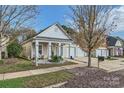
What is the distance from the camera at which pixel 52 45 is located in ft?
99.2

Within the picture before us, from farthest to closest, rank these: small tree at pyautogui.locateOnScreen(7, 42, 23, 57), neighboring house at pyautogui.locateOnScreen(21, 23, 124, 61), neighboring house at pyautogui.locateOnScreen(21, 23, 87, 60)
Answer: small tree at pyautogui.locateOnScreen(7, 42, 23, 57) → neighboring house at pyautogui.locateOnScreen(21, 23, 87, 60) → neighboring house at pyautogui.locateOnScreen(21, 23, 124, 61)

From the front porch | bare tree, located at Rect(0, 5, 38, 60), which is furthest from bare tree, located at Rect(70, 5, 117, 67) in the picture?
the front porch

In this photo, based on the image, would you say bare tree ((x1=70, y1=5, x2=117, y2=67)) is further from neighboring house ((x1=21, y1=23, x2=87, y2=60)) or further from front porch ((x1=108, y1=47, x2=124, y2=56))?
front porch ((x1=108, y1=47, x2=124, y2=56))

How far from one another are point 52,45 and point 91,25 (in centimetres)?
1054

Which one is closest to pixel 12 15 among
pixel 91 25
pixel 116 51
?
pixel 91 25

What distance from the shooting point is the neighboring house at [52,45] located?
2828 cm

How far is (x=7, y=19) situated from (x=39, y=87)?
30.5ft

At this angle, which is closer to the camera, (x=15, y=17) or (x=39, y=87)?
(x=39, y=87)

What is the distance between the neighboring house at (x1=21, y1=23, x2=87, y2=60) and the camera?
2828 centimetres

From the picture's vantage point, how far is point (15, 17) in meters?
20.7

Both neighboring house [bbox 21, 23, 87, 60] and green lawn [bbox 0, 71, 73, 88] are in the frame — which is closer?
green lawn [bbox 0, 71, 73, 88]

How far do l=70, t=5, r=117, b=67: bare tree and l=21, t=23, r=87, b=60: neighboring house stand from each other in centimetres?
727
